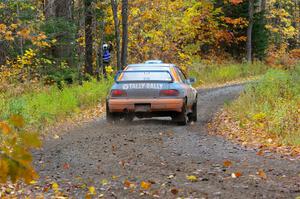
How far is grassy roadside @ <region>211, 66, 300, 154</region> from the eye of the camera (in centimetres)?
1139

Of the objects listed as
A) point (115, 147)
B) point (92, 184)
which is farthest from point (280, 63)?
point (92, 184)

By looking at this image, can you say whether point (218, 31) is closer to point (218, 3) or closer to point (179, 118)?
point (218, 3)

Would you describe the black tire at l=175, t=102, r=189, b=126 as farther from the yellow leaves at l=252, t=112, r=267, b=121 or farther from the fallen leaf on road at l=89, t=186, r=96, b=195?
the fallen leaf on road at l=89, t=186, r=96, b=195

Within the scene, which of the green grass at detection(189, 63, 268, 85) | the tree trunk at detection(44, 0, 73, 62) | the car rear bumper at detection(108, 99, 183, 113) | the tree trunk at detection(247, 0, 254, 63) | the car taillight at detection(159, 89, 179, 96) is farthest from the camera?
the tree trunk at detection(247, 0, 254, 63)

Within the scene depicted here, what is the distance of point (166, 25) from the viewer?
3325 cm

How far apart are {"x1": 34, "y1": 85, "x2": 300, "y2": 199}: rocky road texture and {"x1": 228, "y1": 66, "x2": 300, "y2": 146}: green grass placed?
4.33ft

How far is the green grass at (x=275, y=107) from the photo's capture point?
11930mm

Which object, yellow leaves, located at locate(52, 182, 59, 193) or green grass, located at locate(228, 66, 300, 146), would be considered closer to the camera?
yellow leaves, located at locate(52, 182, 59, 193)

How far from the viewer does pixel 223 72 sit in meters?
33.9

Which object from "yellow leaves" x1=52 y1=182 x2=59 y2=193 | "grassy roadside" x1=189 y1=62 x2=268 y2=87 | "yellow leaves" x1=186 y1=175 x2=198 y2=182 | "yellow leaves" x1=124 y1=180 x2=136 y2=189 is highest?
"yellow leaves" x1=186 y1=175 x2=198 y2=182

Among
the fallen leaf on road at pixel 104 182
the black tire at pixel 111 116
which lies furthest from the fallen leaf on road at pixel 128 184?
the black tire at pixel 111 116

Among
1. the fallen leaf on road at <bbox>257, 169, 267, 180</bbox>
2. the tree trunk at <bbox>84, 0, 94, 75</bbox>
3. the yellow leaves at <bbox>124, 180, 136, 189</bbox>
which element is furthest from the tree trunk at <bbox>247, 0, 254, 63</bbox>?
the yellow leaves at <bbox>124, 180, 136, 189</bbox>

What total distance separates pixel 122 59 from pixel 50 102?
9425 millimetres

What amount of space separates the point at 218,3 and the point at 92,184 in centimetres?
3309
